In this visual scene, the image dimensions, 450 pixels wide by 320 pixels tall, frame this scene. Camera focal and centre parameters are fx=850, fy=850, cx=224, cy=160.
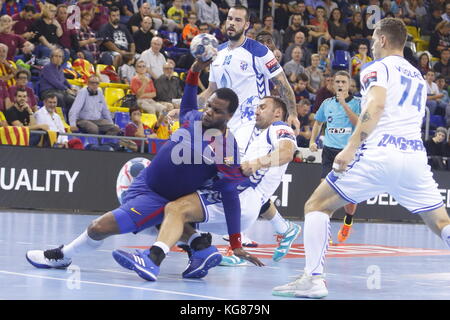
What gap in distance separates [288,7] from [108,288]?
18132mm

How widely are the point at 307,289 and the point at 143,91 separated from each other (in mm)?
12163

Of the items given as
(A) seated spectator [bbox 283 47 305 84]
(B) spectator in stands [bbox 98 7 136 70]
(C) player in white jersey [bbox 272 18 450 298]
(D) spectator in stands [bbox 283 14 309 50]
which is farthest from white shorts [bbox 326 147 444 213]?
(D) spectator in stands [bbox 283 14 309 50]

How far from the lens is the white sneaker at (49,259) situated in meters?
7.70

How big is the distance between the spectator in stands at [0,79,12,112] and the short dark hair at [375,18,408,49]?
410 inches

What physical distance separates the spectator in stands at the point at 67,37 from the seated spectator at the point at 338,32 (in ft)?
25.3

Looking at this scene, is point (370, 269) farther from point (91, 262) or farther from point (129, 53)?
point (129, 53)

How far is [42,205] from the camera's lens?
1527 centimetres

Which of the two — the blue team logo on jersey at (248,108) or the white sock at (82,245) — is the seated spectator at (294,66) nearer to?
the blue team logo on jersey at (248,108)

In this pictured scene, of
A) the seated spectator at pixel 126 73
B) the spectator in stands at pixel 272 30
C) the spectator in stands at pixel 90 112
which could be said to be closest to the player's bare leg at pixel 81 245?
the spectator in stands at pixel 90 112

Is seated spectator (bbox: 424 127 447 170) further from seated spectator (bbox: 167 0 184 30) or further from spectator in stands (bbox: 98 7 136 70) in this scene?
spectator in stands (bbox: 98 7 136 70)

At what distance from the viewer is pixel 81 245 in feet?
24.7

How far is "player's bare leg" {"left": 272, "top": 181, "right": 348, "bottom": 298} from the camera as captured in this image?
663cm

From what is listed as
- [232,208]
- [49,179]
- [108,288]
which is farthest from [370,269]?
[49,179]

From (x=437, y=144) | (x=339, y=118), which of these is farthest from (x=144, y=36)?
(x=339, y=118)
